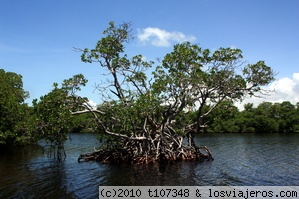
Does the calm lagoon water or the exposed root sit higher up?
the exposed root

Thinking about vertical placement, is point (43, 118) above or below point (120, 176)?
above

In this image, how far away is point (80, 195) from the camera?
1532cm

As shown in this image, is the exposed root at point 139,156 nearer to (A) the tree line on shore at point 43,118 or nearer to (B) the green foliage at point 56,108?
(A) the tree line on shore at point 43,118

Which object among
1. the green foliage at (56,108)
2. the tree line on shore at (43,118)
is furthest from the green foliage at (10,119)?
the green foliage at (56,108)

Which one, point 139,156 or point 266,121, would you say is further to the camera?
point 266,121

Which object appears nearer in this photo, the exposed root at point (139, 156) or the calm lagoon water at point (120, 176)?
the calm lagoon water at point (120, 176)

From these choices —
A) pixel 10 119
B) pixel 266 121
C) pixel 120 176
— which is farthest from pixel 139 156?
pixel 266 121

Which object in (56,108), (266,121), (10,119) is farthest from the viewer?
(266,121)

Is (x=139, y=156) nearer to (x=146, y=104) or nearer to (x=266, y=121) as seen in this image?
(x=146, y=104)

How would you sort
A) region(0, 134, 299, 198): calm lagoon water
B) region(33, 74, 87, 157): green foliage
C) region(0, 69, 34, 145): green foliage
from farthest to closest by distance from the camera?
region(0, 69, 34, 145): green foliage, region(33, 74, 87, 157): green foliage, region(0, 134, 299, 198): calm lagoon water

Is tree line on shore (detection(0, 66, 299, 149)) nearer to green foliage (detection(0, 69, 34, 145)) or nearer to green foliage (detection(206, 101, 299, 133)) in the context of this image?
green foliage (detection(0, 69, 34, 145))

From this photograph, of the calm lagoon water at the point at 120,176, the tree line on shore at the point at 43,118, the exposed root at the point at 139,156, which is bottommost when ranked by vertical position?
the calm lagoon water at the point at 120,176

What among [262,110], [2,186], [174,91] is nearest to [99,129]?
[174,91]

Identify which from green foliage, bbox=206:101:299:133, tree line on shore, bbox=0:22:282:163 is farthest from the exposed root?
green foliage, bbox=206:101:299:133
